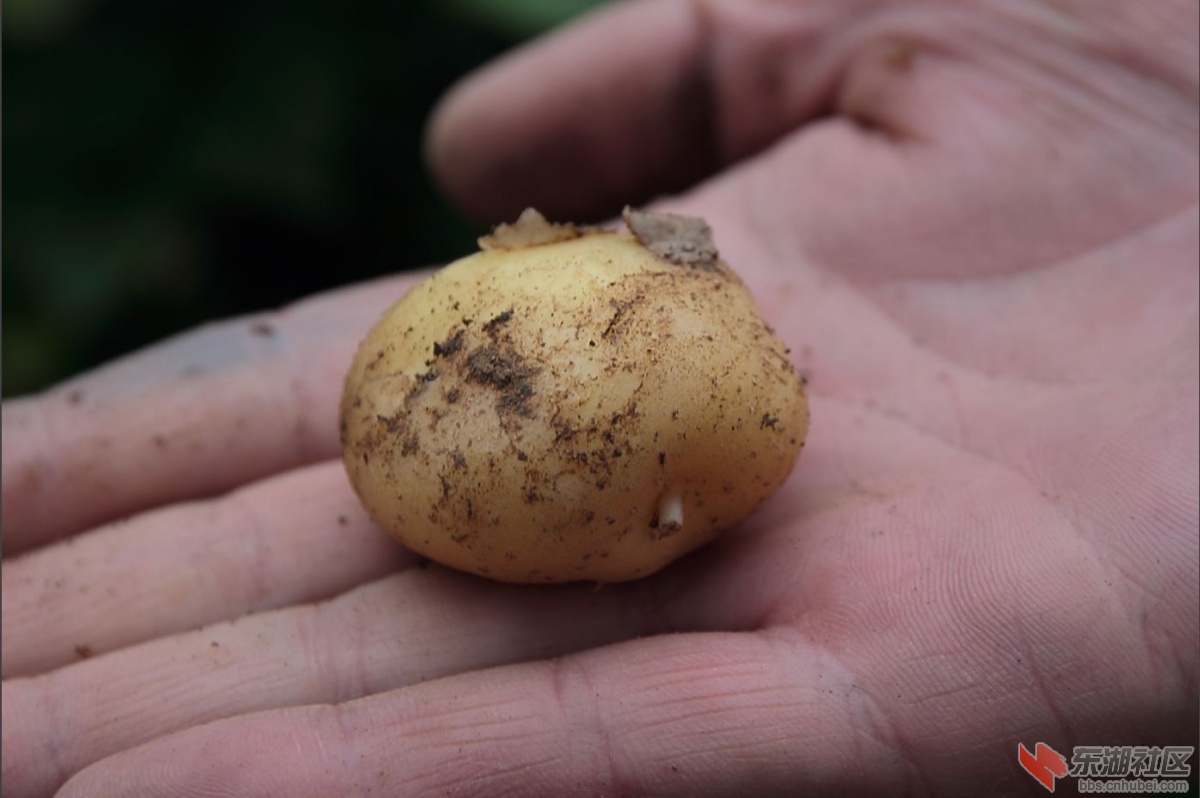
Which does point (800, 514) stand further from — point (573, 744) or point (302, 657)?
point (302, 657)

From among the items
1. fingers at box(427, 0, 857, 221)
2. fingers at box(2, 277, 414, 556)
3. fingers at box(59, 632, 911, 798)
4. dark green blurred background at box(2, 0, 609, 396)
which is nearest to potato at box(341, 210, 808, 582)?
fingers at box(59, 632, 911, 798)

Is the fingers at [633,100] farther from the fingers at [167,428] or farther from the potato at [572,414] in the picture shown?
the potato at [572,414]

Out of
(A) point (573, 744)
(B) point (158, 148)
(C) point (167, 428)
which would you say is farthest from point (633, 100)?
(A) point (573, 744)

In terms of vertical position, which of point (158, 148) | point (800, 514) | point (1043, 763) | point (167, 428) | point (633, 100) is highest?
point (158, 148)

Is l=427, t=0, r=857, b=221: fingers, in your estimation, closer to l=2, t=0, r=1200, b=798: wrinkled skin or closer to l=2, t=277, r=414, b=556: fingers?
l=2, t=0, r=1200, b=798: wrinkled skin

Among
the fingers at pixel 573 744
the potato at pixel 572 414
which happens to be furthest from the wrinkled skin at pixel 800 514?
the potato at pixel 572 414
